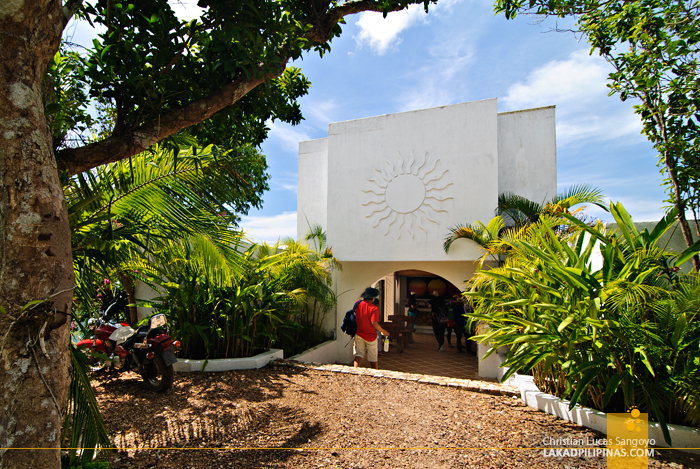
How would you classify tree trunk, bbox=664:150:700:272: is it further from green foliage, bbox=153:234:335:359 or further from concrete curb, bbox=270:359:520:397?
green foliage, bbox=153:234:335:359

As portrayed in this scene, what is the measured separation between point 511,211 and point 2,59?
7679mm

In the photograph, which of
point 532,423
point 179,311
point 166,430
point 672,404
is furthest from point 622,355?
point 179,311

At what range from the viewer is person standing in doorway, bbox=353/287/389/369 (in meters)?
6.52

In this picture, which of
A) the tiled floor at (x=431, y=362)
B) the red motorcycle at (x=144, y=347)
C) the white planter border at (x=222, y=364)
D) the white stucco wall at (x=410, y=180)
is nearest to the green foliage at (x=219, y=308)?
the white planter border at (x=222, y=364)

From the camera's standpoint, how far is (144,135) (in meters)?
2.74

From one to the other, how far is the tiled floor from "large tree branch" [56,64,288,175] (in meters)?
6.51

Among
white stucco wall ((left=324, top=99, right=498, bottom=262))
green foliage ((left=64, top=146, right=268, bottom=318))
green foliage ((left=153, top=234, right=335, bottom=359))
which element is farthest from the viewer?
white stucco wall ((left=324, top=99, right=498, bottom=262))

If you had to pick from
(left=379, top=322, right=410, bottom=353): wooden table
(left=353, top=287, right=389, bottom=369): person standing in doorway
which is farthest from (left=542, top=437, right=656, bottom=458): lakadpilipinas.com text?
(left=379, top=322, right=410, bottom=353): wooden table

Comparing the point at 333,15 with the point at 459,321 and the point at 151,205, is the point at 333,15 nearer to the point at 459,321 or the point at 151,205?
the point at 151,205

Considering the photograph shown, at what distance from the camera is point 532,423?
358 cm

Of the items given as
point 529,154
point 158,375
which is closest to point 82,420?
point 158,375

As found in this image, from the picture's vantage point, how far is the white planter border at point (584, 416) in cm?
293

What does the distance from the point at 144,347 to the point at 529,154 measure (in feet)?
26.0

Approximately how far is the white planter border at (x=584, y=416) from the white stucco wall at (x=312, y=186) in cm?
669
